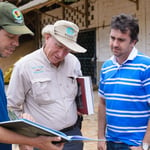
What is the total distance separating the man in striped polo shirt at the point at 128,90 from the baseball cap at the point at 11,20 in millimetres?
771

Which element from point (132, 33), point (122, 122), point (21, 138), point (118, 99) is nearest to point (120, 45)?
point (132, 33)

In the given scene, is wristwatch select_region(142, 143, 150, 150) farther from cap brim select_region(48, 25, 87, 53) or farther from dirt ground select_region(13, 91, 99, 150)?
dirt ground select_region(13, 91, 99, 150)

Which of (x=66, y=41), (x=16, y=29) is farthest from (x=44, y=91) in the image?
(x=16, y=29)

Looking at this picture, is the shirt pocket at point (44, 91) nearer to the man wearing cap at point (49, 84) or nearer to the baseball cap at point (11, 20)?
the man wearing cap at point (49, 84)

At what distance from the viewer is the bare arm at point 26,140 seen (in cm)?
138

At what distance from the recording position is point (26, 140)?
4.71 ft

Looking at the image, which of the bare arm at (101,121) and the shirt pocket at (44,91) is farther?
the bare arm at (101,121)

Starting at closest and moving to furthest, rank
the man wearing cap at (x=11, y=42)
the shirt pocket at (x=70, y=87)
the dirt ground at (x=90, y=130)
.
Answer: the man wearing cap at (x=11, y=42) → the shirt pocket at (x=70, y=87) → the dirt ground at (x=90, y=130)

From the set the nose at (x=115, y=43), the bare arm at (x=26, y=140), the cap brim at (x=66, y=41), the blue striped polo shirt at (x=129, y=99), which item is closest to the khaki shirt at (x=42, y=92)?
the cap brim at (x=66, y=41)

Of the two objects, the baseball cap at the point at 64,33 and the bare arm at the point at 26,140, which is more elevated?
the baseball cap at the point at 64,33

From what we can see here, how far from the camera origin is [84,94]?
7.33 ft

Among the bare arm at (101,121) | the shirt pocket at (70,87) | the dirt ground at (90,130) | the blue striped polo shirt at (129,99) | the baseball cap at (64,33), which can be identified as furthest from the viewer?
the dirt ground at (90,130)

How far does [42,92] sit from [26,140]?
0.72 m

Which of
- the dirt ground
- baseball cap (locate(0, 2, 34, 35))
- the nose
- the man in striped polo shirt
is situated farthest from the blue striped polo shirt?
the dirt ground
